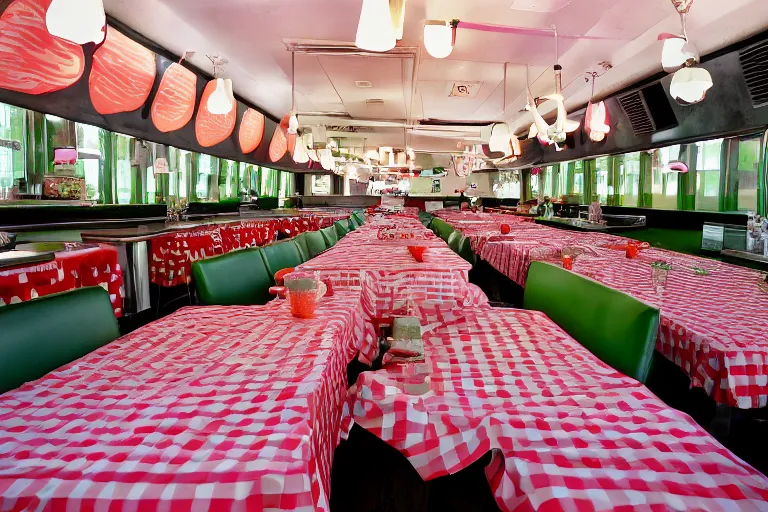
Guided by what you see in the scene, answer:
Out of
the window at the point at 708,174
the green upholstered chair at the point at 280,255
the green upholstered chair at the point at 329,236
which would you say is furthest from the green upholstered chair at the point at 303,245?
the window at the point at 708,174

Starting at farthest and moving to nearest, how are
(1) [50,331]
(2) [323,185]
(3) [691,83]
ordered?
(2) [323,185]
(3) [691,83]
(1) [50,331]

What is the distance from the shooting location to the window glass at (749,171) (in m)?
4.02

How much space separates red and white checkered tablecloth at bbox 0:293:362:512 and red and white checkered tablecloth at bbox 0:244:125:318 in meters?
1.39

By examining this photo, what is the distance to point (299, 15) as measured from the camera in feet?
14.7

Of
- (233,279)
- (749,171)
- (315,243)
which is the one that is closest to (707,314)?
(233,279)

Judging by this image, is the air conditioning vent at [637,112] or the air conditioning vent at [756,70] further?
the air conditioning vent at [637,112]

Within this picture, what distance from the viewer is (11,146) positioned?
13.1ft

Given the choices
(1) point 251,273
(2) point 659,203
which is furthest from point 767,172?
(1) point 251,273

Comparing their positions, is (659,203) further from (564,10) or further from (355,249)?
(355,249)

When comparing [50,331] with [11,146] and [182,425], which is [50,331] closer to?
[182,425]

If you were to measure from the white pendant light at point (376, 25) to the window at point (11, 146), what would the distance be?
3574 mm

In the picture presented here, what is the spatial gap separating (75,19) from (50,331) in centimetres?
220

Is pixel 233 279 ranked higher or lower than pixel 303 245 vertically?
lower

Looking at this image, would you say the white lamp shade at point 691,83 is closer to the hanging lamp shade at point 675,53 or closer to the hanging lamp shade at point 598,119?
the hanging lamp shade at point 675,53
